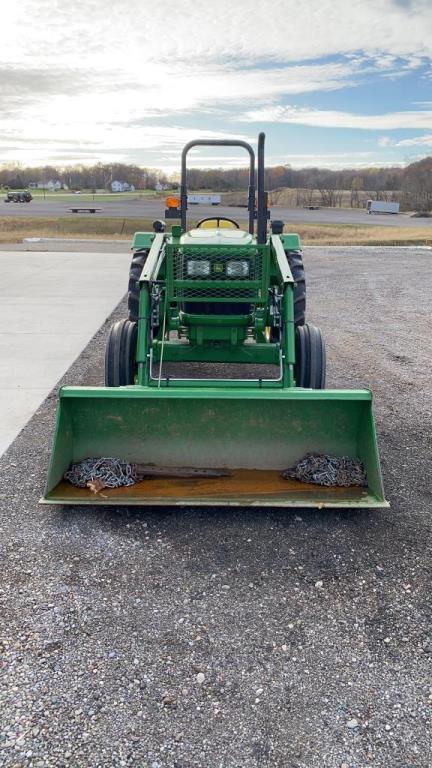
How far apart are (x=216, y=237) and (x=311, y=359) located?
123cm

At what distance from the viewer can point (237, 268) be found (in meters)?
4.93

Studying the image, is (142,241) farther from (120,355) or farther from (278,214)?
(278,214)

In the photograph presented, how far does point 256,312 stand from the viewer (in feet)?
16.7

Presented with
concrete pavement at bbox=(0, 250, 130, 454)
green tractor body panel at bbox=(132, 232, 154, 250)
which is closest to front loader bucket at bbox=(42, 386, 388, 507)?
concrete pavement at bbox=(0, 250, 130, 454)

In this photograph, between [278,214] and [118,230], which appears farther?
[278,214]

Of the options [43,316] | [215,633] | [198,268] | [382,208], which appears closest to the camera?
[215,633]

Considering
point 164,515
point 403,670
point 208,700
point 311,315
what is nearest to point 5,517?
point 164,515

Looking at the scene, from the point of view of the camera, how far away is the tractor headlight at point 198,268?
4910 millimetres

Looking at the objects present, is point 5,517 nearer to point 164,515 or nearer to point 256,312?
point 164,515

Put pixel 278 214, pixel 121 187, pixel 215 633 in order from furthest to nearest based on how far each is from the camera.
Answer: pixel 121 187 → pixel 278 214 → pixel 215 633

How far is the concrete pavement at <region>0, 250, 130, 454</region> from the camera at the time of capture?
6.09 meters

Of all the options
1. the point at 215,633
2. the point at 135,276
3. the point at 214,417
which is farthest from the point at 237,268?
the point at 215,633

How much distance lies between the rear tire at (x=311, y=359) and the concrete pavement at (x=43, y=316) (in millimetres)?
2250

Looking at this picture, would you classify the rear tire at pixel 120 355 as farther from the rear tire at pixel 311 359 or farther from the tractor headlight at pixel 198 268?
the rear tire at pixel 311 359
